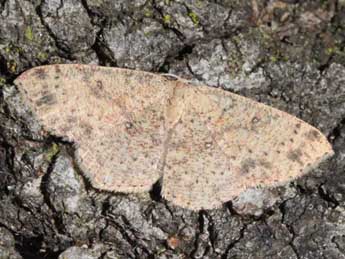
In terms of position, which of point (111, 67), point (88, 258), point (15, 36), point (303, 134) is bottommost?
point (88, 258)

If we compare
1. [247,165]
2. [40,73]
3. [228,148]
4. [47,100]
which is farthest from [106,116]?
[247,165]

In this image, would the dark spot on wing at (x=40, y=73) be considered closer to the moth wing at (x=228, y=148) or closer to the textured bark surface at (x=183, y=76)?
the textured bark surface at (x=183, y=76)

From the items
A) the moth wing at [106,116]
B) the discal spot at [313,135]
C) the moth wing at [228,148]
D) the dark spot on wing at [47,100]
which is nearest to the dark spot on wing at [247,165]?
the moth wing at [228,148]

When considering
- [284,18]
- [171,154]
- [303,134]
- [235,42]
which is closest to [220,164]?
[171,154]

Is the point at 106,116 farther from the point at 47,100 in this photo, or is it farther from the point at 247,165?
the point at 247,165

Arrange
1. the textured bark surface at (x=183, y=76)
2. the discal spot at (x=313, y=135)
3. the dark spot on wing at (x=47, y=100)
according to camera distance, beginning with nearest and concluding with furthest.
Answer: the textured bark surface at (x=183, y=76) → the discal spot at (x=313, y=135) → the dark spot on wing at (x=47, y=100)

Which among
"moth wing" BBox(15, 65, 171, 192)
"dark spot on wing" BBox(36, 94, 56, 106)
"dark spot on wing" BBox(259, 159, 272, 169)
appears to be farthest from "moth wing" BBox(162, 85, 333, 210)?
"dark spot on wing" BBox(36, 94, 56, 106)

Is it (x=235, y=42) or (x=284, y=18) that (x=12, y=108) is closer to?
(x=235, y=42)
